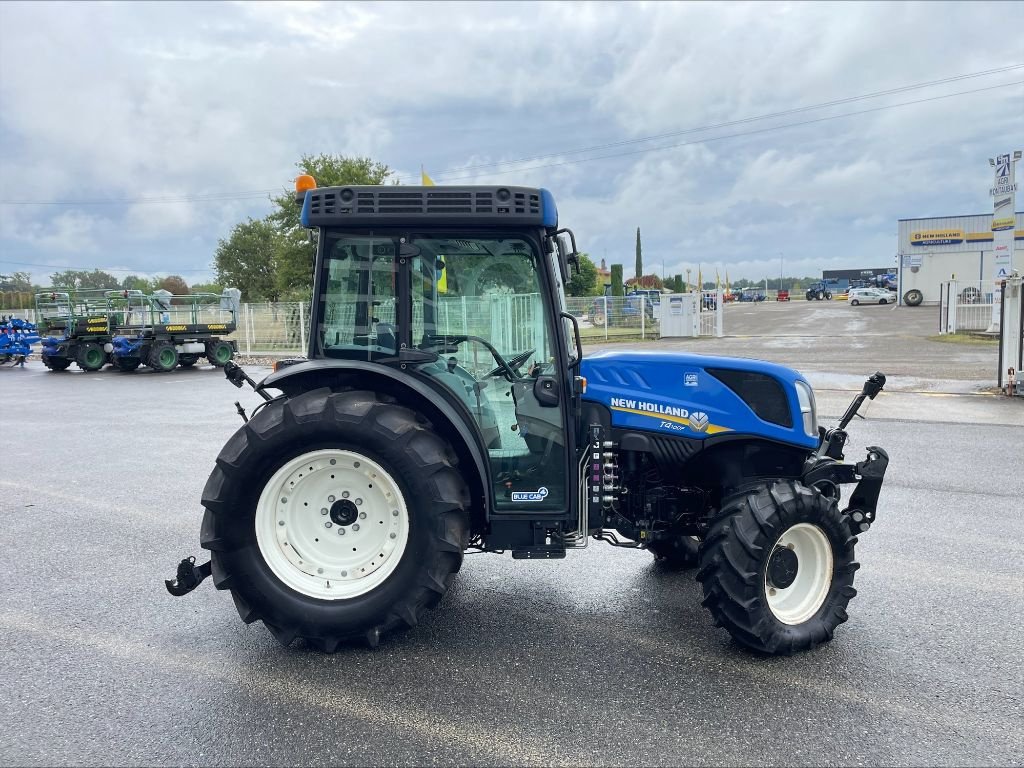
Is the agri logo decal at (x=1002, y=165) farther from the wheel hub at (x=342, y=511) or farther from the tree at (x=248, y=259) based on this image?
the tree at (x=248, y=259)

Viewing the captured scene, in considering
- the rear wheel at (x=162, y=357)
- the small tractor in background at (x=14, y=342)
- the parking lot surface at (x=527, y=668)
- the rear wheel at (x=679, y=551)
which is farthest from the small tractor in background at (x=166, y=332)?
the rear wheel at (x=679, y=551)

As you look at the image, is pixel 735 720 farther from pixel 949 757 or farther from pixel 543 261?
pixel 543 261

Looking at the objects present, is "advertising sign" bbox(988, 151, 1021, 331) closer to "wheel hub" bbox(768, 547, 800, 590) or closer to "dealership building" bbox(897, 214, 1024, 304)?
"wheel hub" bbox(768, 547, 800, 590)

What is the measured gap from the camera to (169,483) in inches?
303

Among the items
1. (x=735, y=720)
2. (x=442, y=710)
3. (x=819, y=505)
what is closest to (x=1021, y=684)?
(x=819, y=505)

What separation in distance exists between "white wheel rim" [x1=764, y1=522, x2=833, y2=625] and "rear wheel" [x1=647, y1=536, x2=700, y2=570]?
3.39 feet

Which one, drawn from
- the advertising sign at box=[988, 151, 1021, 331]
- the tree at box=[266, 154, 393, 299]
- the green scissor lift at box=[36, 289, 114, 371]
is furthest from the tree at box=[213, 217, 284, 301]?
the advertising sign at box=[988, 151, 1021, 331]

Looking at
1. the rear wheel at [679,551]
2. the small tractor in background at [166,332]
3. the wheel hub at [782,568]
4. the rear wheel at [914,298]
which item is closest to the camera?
the wheel hub at [782,568]

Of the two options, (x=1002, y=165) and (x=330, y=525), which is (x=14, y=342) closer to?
(x=330, y=525)

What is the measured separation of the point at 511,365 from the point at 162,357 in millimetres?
20759

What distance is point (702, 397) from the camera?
159 inches

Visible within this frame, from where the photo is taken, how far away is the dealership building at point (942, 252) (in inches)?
2085

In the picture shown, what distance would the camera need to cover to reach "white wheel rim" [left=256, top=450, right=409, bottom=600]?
3822 millimetres

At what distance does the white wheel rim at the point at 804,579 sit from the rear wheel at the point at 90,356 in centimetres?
2356
